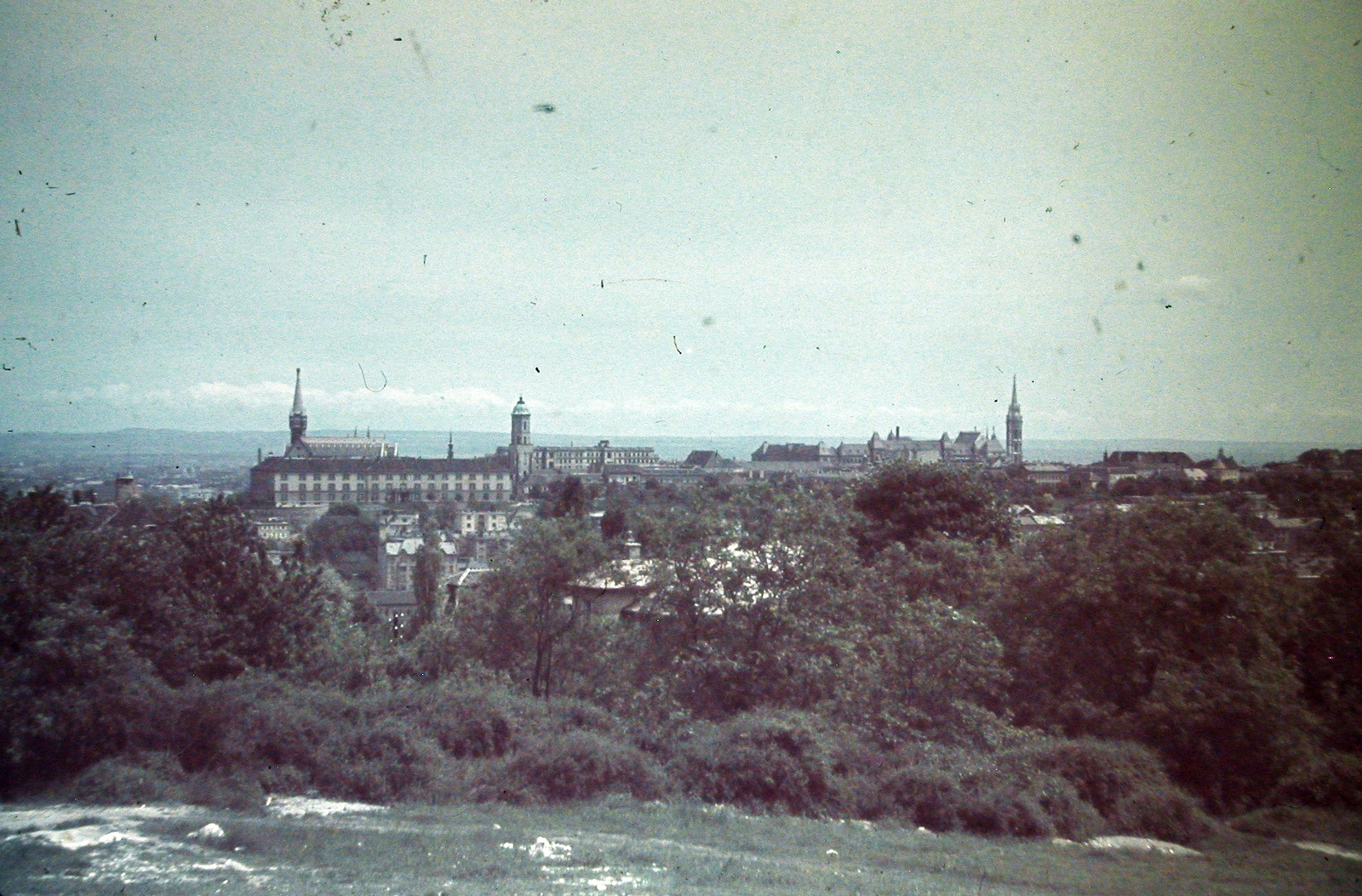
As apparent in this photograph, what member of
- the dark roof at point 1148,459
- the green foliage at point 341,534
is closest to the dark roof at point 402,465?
the green foliage at point 341,534

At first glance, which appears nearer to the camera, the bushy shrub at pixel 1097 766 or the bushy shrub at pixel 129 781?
the bushy shrub at pixel 129 781

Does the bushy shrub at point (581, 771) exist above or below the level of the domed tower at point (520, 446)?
below

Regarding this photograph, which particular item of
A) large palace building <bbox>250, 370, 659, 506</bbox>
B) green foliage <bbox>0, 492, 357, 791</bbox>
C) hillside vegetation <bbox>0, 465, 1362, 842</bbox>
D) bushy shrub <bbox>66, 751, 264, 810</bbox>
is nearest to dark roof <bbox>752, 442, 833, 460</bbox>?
large palace building <bbox>250, 370, 659, 506</bbox>

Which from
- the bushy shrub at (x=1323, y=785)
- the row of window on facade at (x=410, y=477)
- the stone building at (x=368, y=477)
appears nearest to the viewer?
the bushy shrub at (x=1323, y=785)

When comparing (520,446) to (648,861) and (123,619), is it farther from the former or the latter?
(648,861)

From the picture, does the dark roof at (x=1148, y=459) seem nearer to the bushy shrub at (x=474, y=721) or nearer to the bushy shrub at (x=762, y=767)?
the bushy shrub at (x=762, y=767)

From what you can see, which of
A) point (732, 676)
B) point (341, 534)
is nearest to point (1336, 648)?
point (732, 676)
